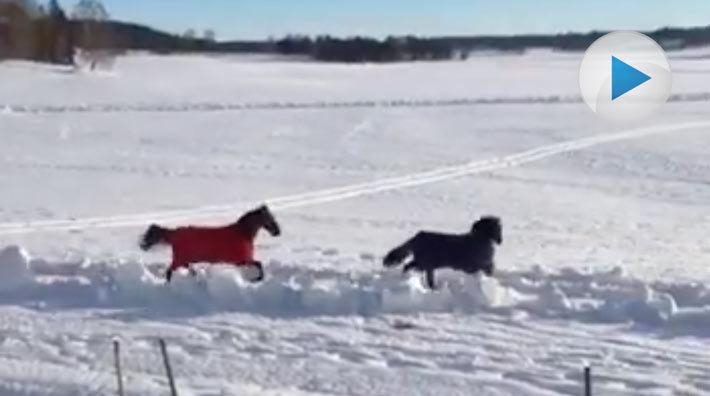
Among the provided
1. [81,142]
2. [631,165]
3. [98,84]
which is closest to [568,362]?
[631,165]

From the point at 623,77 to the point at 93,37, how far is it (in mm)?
45023

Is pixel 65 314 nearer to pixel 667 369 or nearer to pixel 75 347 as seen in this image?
pixel 75 347

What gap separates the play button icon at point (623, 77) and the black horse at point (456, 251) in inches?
1538

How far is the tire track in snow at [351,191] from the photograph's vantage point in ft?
59.3

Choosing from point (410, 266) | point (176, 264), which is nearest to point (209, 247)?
point (176, 264)

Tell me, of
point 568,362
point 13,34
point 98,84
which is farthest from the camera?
point 13,34

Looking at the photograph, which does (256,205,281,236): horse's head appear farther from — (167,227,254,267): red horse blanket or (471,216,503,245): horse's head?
(471,216,503,245): horse's head

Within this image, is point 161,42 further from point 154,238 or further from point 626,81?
point 154,238

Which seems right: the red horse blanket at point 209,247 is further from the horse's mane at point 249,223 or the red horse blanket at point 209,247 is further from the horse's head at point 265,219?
the horse's head at point 265,219

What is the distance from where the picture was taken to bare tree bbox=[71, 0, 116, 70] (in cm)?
7281

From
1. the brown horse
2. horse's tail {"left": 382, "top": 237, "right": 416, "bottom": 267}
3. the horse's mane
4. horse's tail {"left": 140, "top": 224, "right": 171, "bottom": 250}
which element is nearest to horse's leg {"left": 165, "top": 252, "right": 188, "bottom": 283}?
the brown horse

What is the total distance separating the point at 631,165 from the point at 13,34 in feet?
206

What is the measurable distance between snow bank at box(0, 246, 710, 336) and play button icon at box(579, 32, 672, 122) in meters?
29.3

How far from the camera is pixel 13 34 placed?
84.6 m
